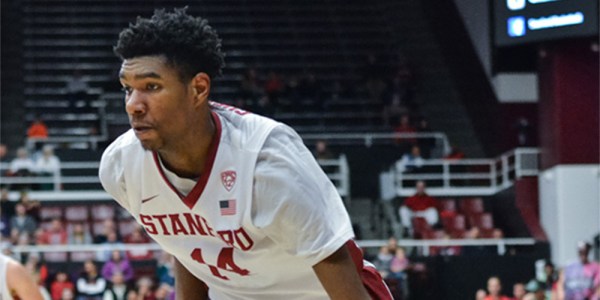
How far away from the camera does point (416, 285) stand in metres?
16.7

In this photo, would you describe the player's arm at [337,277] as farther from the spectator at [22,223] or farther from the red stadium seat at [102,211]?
the red stadium seat at [102,211]

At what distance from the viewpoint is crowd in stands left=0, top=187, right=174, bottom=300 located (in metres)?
15.6

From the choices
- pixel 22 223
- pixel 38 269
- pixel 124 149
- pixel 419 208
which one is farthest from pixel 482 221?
pixel 124 149

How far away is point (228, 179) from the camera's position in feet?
12.8

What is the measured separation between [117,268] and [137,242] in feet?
5.73

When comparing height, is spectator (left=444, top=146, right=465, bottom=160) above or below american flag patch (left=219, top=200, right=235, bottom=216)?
below

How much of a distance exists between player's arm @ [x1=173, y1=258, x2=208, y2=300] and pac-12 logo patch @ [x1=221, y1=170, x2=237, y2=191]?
2.11ft

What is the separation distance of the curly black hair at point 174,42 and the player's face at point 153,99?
3cm

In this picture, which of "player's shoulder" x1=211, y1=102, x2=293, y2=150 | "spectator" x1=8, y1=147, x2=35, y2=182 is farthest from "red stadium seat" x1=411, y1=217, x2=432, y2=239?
"player's shoulder" x1=211, y1=102, x2=293, y2=150

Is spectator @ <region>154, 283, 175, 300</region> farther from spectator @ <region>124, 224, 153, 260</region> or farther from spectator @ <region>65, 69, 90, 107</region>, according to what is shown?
spectator @ <region>65, 69, 90, 107</region>

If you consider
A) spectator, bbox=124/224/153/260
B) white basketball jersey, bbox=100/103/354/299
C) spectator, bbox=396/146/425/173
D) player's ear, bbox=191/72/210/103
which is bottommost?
spectator, bbox=124/224/153/260

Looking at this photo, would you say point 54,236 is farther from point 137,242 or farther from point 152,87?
point 152,87

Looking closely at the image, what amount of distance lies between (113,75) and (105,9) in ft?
10.4

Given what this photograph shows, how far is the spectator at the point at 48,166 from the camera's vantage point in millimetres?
19469
